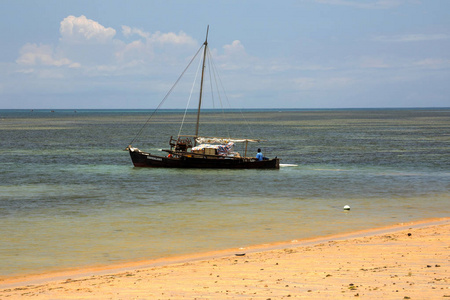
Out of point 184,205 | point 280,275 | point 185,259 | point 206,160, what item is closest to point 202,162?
point 206,160

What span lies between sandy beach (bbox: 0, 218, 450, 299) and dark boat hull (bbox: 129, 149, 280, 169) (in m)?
27.8

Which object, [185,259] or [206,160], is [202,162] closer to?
[206,160]

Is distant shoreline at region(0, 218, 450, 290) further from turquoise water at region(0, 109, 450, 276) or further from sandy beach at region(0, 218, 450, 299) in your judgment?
turquoise water at region(0, 109, 450, 276)

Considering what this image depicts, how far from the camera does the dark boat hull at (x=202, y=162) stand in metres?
46.9

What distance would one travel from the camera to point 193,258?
17.8m

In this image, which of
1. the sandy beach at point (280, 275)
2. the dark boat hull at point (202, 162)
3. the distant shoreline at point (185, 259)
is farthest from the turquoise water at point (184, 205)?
the sandy beach at point (280, 275)

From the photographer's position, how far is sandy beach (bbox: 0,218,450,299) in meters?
12.0

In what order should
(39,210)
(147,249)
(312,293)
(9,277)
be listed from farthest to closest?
1. (39,210)
2. (147,249)
3. (9,277)
4. (312,293)

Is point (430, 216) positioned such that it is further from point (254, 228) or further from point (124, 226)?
point (124, 226)

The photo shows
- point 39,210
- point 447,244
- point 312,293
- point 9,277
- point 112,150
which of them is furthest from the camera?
point 112,150

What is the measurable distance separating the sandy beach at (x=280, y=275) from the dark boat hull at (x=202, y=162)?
91.1 ft

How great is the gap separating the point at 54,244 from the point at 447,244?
1310 centimetres

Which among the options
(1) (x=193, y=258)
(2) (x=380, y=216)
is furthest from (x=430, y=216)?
(1) (x=193, y=258)

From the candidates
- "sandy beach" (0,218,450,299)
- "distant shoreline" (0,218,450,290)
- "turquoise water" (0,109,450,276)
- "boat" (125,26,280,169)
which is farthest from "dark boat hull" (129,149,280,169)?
"sandy beach" (0,218,450,299)
